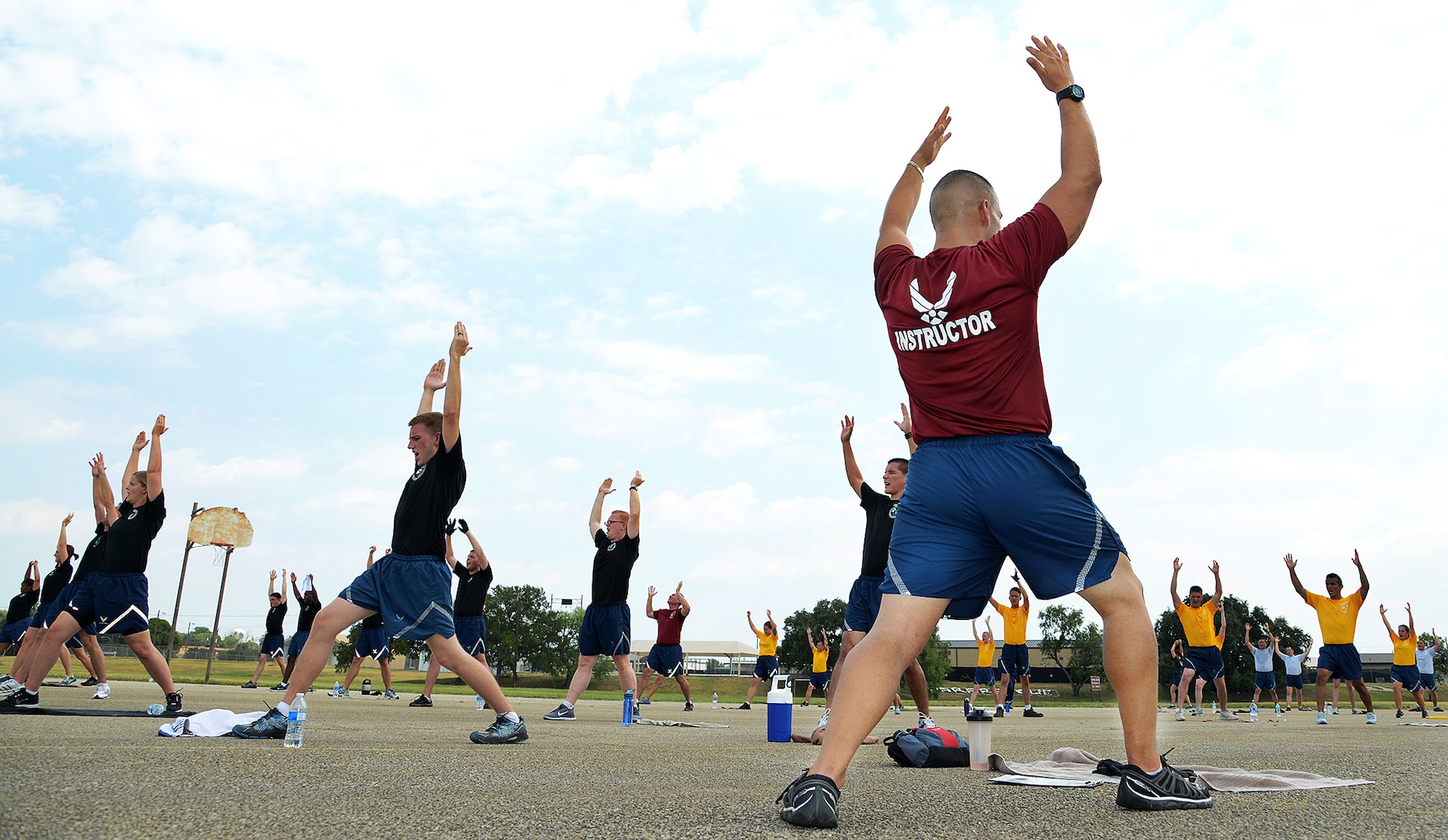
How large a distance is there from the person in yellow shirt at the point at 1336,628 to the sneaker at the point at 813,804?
14.5m

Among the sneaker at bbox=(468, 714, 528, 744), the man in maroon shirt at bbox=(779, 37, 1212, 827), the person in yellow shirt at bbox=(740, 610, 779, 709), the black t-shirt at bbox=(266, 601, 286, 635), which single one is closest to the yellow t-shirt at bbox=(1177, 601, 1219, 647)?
the person in yellow shirt at bbox=(740, 610, 779, 709)

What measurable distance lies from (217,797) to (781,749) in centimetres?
413

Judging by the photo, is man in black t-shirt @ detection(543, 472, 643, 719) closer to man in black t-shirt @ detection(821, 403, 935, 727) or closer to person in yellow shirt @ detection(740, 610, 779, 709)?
man in black t-shirt @ detection(821, 403, 935, 727)

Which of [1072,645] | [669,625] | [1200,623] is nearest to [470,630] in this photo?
[669,625]

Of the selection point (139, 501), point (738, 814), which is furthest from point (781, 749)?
point (139, 501)

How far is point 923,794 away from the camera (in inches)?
135

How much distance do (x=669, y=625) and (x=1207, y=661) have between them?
34.3ft

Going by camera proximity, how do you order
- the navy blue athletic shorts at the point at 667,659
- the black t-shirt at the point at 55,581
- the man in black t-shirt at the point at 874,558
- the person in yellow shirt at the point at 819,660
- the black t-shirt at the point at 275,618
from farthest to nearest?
the person in yellow shirt at the point at 819,660 < the black t-shirt at the point at 275,618 < the navy blue athletic shorts at the point at 667,659 < the black t-shirt at the point at 55,581 < the man in black t-shirt at the point at 874,558

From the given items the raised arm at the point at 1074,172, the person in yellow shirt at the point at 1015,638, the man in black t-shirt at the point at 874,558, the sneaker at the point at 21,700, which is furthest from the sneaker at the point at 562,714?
the person in yellow shirt at the point at 1015,638

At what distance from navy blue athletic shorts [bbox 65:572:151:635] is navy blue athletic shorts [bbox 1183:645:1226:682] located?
56.6ft

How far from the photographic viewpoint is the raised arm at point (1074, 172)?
320 cm

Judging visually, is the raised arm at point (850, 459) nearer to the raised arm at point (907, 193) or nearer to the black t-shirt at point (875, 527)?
the black t-shirt at point (875, 527)

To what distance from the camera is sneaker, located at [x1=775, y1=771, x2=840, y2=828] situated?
2.53 metres

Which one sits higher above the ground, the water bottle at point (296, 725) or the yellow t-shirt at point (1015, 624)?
the yellow t-shirt at point (1015, 624)
